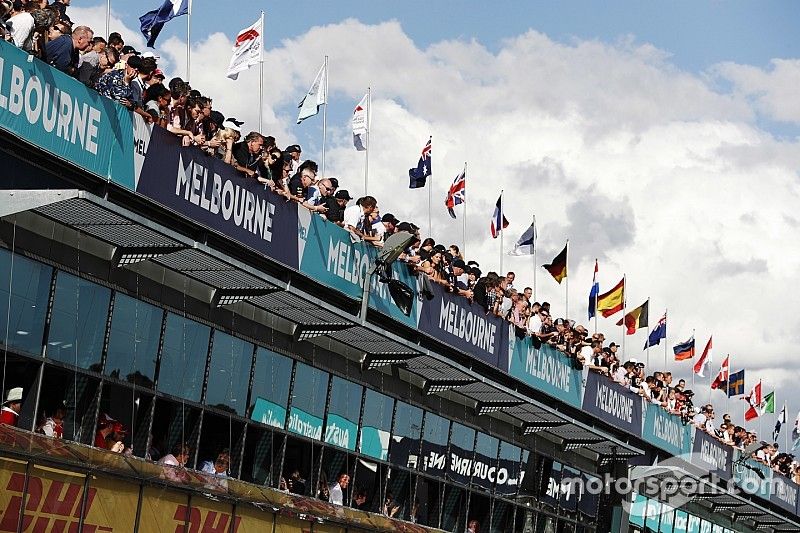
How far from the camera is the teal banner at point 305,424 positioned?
75.7ft

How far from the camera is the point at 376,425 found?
26.0 meters

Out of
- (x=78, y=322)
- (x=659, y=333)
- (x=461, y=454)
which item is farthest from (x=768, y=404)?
(x=78, y=322)

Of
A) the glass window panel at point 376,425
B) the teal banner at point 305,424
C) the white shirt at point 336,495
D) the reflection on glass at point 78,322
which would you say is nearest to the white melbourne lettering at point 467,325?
the glass window panel at point 376,425

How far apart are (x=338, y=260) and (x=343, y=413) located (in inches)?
150

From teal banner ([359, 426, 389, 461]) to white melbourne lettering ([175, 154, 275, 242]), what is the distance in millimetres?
6432

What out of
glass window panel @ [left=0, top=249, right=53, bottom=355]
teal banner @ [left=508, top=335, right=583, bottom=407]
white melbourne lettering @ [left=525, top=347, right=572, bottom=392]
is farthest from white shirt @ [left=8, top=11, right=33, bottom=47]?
white melbourne lettering @ [left=525, top=347, right=572, bottom=392]

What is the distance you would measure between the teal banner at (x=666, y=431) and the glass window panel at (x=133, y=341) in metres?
21.8

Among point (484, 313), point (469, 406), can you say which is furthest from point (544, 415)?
point (484, 313)

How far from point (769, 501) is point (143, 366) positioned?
36414mm

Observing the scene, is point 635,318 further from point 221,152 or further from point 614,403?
point 221,152

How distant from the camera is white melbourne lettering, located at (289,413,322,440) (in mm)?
23031

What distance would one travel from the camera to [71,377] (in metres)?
17.6

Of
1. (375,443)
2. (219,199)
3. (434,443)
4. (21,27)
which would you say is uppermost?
(21,27)

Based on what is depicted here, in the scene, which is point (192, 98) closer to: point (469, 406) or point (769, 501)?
point (469, 406)
